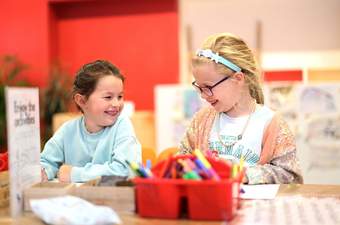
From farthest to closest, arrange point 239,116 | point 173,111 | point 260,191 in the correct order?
point 173,111 < point 239,116 < point 260,191

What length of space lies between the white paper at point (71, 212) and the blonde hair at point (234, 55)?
69 cm

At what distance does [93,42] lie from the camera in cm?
502

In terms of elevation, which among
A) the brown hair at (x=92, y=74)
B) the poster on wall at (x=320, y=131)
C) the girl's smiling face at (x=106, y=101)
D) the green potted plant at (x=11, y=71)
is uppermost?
the green potted plant at (x=11, y=71)

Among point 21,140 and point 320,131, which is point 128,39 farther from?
point 21,140

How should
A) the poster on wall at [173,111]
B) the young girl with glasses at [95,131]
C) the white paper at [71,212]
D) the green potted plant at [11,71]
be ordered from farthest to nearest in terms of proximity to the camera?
the green potted plant at [11,71] < the poster on wall at [173,111] < the young girl with glasses at [95,131] < the white paper at [71,212]

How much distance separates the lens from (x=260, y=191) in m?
1.24

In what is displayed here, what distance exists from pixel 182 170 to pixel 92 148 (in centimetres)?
58

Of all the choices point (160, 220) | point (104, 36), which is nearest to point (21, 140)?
point (160, 220)

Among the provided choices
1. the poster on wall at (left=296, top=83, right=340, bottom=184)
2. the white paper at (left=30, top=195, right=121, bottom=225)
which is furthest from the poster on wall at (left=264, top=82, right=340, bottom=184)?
the white paper at (left=30, top=195, right=121, bottom=225)

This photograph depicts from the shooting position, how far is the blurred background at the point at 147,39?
4594mm

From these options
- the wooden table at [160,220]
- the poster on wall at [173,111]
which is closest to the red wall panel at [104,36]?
the poster on wall at [173,111]

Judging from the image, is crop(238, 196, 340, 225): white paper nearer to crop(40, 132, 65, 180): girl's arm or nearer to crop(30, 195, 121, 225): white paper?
crop(30, 195, 121, 225): white paper

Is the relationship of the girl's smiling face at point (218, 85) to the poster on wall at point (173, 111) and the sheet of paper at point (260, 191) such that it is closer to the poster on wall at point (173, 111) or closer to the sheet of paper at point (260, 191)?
the sheet of paper at point (260, 191)

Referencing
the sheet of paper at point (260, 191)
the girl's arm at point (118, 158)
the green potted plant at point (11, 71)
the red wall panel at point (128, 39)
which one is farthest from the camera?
the red wall panel at point (128, 39)
